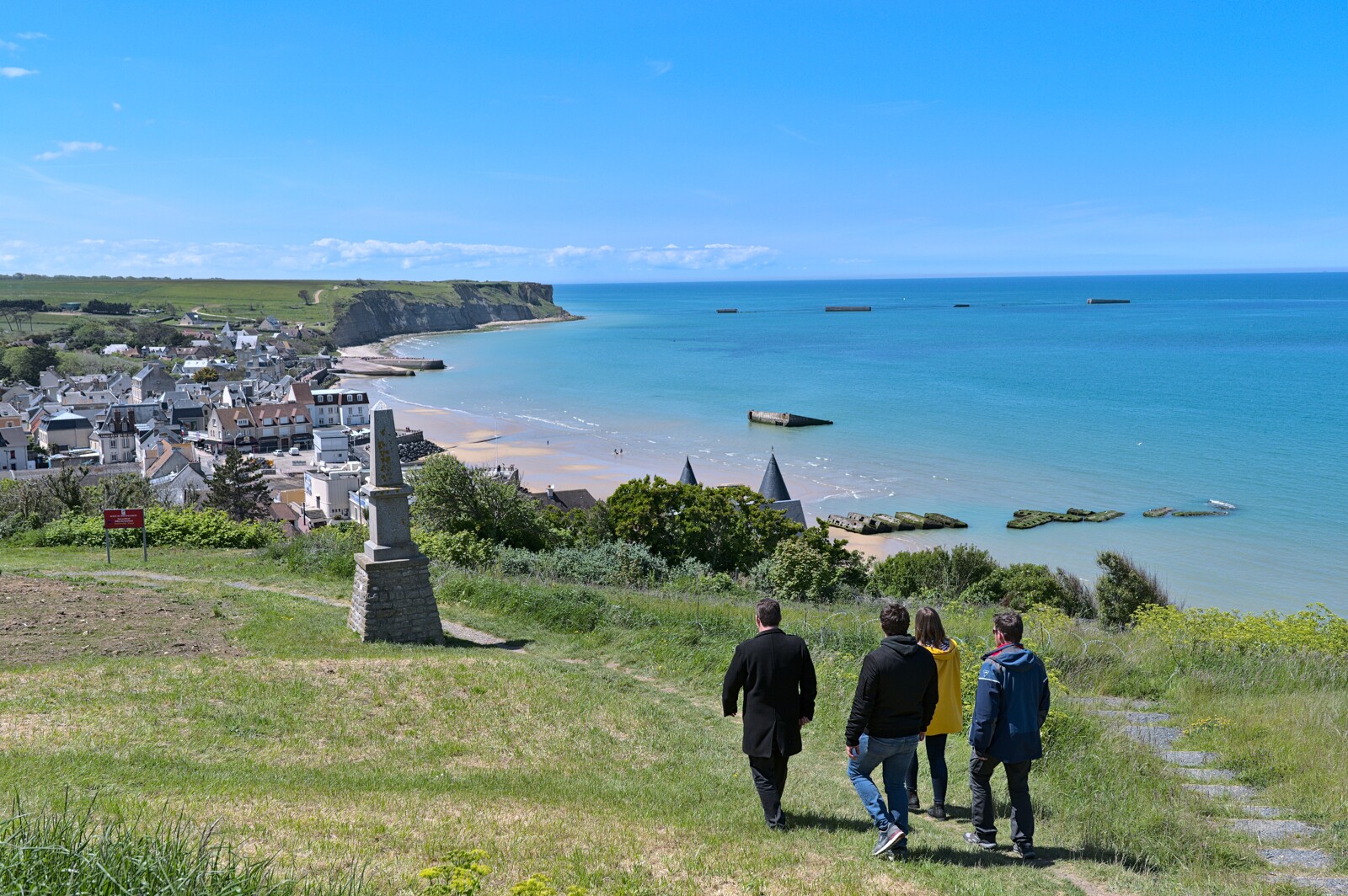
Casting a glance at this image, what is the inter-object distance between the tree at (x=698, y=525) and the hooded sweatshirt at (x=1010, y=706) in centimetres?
2275

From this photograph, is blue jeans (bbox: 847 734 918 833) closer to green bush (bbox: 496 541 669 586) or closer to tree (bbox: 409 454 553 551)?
green bush (bbox: 496 541 669 586)

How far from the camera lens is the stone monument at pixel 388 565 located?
45.3 feet

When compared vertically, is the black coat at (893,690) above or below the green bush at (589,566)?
above

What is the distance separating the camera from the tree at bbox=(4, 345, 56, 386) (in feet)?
319

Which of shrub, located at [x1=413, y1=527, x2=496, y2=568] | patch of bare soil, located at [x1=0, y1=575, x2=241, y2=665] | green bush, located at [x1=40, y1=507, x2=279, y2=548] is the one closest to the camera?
patch of bare soil, located at [x1=0, y1=575, x2=241, y2=665]

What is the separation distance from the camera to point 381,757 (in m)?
8.77

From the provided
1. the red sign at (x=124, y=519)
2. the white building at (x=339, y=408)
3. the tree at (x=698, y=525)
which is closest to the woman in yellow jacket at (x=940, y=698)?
the red sign at (x=124, y=519)

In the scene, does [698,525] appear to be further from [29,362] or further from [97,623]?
[29,362]

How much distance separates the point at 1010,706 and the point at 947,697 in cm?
72

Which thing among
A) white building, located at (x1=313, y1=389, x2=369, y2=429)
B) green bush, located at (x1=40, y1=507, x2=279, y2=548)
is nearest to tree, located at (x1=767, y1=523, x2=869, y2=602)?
green bush, located at (x1=40, y1=507, x2=279, y2=548)

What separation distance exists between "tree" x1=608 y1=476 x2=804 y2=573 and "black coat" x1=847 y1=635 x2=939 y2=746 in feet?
74.5

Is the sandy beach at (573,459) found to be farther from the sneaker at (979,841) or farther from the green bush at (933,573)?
the sneaker at (979,841)

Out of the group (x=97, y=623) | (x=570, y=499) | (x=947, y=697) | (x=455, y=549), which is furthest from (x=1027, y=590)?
(x=97, y=623)

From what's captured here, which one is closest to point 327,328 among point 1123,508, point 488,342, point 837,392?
point 488,342
